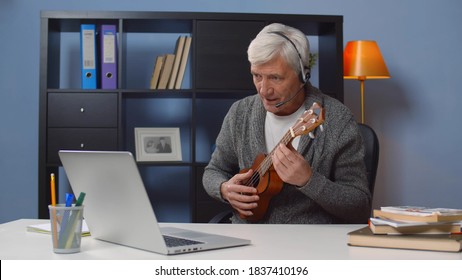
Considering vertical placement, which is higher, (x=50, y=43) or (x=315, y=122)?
(x=50, y=43)

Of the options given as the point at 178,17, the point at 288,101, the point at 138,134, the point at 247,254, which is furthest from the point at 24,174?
the point at 247,254

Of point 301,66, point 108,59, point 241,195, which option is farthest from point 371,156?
point 108,59

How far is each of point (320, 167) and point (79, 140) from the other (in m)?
1.61

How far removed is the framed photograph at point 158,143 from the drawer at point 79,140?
156 millimetres

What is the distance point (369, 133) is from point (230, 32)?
3.90 feet

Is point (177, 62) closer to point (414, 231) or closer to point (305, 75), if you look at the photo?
point (305, 75)

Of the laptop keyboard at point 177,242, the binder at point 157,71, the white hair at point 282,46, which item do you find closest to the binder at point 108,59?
the binder at point 157,71

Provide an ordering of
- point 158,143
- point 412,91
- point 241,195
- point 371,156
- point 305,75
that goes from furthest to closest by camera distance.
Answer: point 412,91 → point 158,143 → point 371,156 → point 305,75 → point 241,195

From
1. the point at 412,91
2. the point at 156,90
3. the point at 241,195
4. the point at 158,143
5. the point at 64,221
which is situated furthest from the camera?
the point at 412,91

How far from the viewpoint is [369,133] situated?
8.09 feet

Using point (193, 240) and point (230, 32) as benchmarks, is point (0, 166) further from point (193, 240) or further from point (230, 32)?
point (193, 240)

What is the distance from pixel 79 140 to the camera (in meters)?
3.34

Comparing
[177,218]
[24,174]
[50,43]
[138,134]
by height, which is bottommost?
[177,218]

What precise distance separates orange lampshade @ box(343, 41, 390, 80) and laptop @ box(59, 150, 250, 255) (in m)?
2.11
